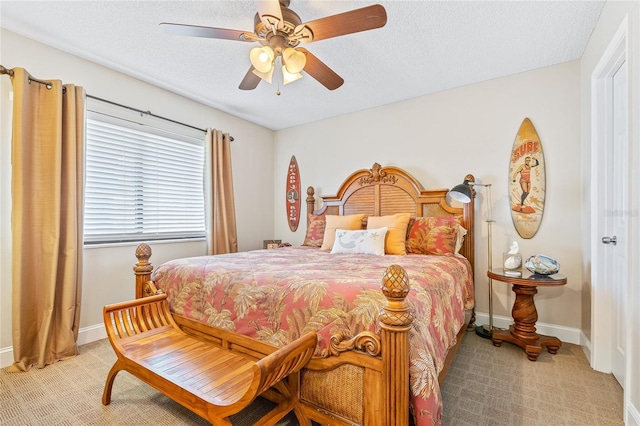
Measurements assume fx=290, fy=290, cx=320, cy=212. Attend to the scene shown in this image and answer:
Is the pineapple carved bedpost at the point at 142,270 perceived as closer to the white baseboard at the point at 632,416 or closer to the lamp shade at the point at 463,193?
→ the lamp shade at the point at 463,193

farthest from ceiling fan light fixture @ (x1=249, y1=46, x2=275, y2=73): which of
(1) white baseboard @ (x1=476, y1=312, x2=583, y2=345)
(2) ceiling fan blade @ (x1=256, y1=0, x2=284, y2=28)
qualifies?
(1) white baseboard @ (x1=476, y1=312, x2=583, y2=345)

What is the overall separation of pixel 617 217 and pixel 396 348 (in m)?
2.11

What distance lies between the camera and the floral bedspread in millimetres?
1277

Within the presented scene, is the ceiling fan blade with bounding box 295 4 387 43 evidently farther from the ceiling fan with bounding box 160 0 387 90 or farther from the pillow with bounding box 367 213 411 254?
the pillow with bounding box 367 213 411 254

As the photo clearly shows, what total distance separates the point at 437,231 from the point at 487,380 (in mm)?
1309

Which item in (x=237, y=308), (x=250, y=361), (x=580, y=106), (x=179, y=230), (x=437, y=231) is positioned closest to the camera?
(x=250, y=361)

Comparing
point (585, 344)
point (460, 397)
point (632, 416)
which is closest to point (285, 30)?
point (460, 397)

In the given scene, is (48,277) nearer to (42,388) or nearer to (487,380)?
(42,388)

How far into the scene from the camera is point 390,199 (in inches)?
141

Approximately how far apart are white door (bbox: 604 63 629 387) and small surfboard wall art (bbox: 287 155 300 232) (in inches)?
136

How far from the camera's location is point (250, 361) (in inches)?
64.4

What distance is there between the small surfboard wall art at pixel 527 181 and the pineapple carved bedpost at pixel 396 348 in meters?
2.42

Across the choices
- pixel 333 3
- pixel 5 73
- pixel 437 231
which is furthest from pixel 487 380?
pixel 5 73

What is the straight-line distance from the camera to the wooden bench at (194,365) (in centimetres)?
122
